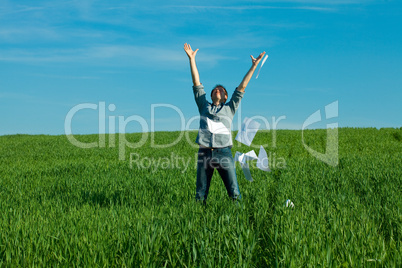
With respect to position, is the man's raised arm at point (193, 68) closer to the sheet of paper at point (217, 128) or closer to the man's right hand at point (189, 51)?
the man's right hand at point (189, 51)

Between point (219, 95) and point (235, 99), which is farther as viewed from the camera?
point (219, 95)

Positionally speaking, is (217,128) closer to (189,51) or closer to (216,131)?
(216,131)

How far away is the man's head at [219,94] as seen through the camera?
577 cm

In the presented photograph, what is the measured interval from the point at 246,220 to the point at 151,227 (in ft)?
4.68

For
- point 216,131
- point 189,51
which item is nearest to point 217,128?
point 216,131

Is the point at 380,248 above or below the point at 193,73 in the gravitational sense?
below

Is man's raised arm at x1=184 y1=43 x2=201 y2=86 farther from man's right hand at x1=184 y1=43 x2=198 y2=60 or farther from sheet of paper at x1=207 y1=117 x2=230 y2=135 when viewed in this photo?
sheet of paper at x1=207 y1=117 x2=230 y2=135

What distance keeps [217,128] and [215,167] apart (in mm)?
623

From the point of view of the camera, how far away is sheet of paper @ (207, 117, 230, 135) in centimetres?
549

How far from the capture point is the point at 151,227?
4039 millimetres

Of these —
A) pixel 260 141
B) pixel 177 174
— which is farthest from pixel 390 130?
pixel 177 174

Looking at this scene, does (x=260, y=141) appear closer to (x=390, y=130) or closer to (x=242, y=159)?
(x=390, y=130)

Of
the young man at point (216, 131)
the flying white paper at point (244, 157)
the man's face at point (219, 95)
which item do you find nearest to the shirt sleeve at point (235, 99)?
the young man at point (216, 131)

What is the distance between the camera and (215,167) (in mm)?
5555
